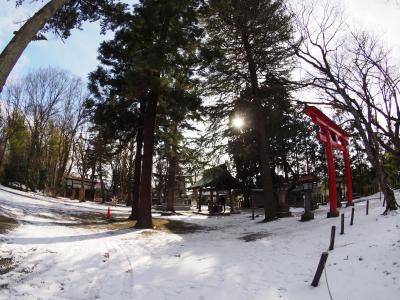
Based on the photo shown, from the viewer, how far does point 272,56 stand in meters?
20.6

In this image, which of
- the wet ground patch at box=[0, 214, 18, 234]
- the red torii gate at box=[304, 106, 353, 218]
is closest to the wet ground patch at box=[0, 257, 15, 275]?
the wet ground patch at box=[0, 214, 18, 234]

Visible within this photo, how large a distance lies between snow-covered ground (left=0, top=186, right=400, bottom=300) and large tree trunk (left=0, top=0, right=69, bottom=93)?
12.5 feet

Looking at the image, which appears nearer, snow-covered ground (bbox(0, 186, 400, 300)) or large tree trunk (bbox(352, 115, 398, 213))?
snow-covered ground (bbox(0, 186, 400, 300))

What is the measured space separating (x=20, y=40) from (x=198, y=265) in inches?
256

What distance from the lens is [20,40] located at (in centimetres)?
724

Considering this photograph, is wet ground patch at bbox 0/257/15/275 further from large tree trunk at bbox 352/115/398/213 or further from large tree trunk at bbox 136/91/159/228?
large tree trunk at bbox 352/115/398/213

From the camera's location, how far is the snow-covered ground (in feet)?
22.9

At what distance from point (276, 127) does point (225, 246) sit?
12067 mm

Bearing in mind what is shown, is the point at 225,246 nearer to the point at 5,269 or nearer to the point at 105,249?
the point at 105,249

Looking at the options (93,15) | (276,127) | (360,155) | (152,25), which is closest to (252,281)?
(93,15)

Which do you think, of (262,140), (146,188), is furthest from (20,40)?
(262,140)

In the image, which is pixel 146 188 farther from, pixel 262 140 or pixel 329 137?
pixel 329 137

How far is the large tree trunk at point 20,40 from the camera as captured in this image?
6.88m

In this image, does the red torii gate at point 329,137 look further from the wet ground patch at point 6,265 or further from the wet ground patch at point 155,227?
the wet ground patch at point 6,265
